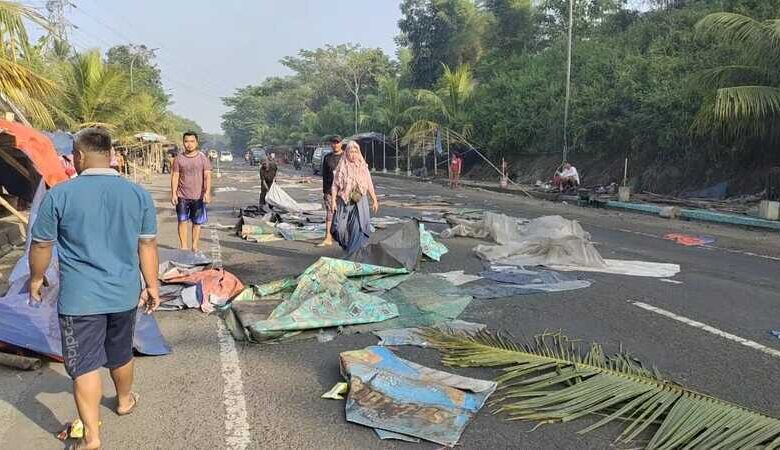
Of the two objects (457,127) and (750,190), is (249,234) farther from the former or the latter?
(457,127)

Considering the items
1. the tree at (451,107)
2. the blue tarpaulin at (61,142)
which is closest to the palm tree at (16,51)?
the blue tarpaulin at (61,142)

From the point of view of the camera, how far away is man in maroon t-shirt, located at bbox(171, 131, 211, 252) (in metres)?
8.37

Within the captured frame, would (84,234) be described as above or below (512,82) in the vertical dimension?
below

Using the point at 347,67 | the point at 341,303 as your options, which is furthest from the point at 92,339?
the point at 347,67

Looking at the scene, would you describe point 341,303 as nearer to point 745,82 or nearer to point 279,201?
point 279,201

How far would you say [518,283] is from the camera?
23.3ft

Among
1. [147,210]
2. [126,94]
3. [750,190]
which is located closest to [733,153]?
[750,190]

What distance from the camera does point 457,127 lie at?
30906 mm

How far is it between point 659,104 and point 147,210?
62.2 ft

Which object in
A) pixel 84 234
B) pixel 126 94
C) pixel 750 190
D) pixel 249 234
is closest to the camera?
pixel 84 234

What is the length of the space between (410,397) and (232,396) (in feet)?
3.82

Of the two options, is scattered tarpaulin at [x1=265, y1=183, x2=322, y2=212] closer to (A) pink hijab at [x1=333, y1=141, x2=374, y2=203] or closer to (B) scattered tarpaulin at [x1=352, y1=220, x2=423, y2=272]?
(A) pink hijab at [x1=333, y1=141, x2=374, y2=203]

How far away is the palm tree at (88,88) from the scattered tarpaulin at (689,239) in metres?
16.4

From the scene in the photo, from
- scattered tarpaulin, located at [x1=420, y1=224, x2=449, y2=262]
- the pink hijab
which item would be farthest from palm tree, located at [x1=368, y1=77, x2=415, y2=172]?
the pink hijab
